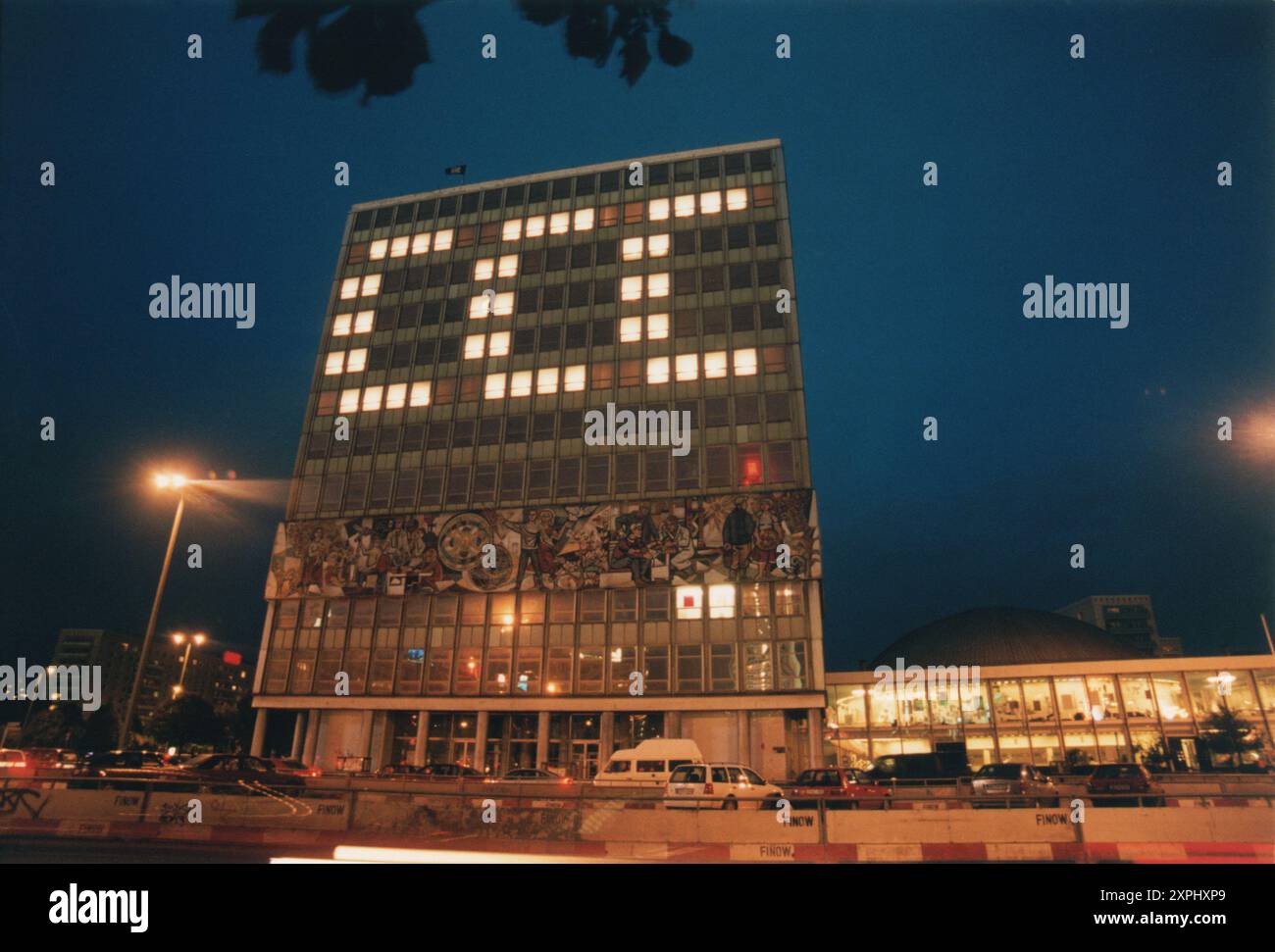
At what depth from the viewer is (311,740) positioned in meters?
49.0

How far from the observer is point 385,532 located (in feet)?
169

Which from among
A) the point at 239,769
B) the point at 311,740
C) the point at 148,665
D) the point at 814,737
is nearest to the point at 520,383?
the point at 311,740

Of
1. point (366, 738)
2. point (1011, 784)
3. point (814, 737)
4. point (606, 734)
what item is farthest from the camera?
point (366, 738)

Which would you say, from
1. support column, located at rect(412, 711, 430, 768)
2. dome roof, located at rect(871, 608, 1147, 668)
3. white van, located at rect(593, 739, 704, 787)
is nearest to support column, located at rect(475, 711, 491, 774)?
support column, located at rect(412, 711, 430, 768)

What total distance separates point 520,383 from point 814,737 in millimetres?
32182

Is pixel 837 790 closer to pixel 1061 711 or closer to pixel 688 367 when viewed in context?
pixel 688 367

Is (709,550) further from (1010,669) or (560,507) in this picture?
(1010,669)

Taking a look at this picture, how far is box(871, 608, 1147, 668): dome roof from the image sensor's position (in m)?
63.1

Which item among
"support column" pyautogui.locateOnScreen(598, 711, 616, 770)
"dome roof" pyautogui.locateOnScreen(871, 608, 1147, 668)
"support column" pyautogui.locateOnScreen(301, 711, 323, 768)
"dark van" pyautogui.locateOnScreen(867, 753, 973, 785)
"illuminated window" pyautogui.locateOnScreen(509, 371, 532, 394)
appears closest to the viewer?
"dark van" pyautogui.locateOnScreen(867, 753, 973, 785)

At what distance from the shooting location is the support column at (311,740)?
160 feet

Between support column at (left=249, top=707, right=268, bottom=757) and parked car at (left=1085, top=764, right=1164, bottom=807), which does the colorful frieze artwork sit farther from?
parked car at (left=1085, top=764, right=1164, bottom=807)

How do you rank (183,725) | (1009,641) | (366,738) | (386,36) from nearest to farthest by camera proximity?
(386,36), (366,738), (183,725), (1009,641)

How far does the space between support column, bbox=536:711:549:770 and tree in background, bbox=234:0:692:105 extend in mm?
45264
